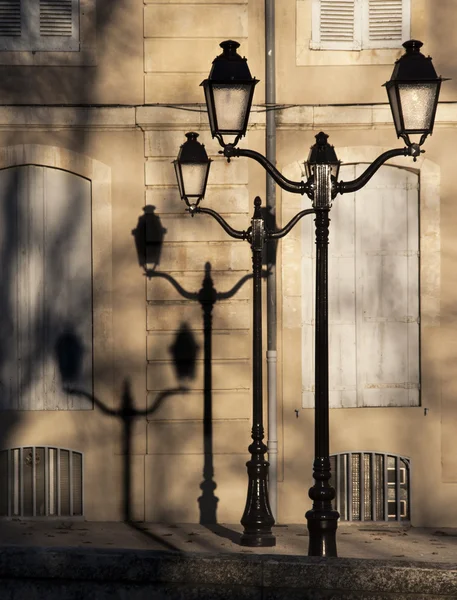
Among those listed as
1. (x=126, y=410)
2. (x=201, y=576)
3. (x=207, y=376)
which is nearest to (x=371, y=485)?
(x=207, y=376)

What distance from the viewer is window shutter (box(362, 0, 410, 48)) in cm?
1331

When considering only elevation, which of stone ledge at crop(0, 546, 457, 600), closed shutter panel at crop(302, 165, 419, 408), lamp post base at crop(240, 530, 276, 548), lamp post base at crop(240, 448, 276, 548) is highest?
closed shutter panel at crop(302, 165, 419, 408)

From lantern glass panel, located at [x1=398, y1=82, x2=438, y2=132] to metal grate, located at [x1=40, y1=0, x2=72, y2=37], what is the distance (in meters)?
5.72

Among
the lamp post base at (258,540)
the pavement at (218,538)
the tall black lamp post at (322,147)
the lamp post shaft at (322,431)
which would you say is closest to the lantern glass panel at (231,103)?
the tall black lamp post at (322,147)

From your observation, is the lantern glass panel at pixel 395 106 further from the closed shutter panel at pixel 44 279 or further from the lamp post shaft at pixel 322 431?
the closed shutter panel at pixel 44 279

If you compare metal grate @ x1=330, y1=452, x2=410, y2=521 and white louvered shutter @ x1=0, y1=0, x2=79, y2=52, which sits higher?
white louvered shutter @ x1=0, y1=0, x2=79, y2=52

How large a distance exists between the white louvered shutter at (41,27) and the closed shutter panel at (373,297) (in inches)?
122

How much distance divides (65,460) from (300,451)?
238 cm

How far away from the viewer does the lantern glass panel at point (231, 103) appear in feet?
27.7

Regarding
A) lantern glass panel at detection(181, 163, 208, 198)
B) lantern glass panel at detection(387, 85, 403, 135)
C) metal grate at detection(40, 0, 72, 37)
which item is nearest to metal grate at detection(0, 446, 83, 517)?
lantern glass panel at detection(181, 163, 208, 198)

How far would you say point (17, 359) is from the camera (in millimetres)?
13312

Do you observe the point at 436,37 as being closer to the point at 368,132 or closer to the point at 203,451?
the point at 368,132

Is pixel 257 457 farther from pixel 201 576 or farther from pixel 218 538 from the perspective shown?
pixel 201 576

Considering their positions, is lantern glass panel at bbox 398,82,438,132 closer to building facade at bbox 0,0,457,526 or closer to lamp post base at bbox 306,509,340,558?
lamp post base at bbox 306,509,340,558
